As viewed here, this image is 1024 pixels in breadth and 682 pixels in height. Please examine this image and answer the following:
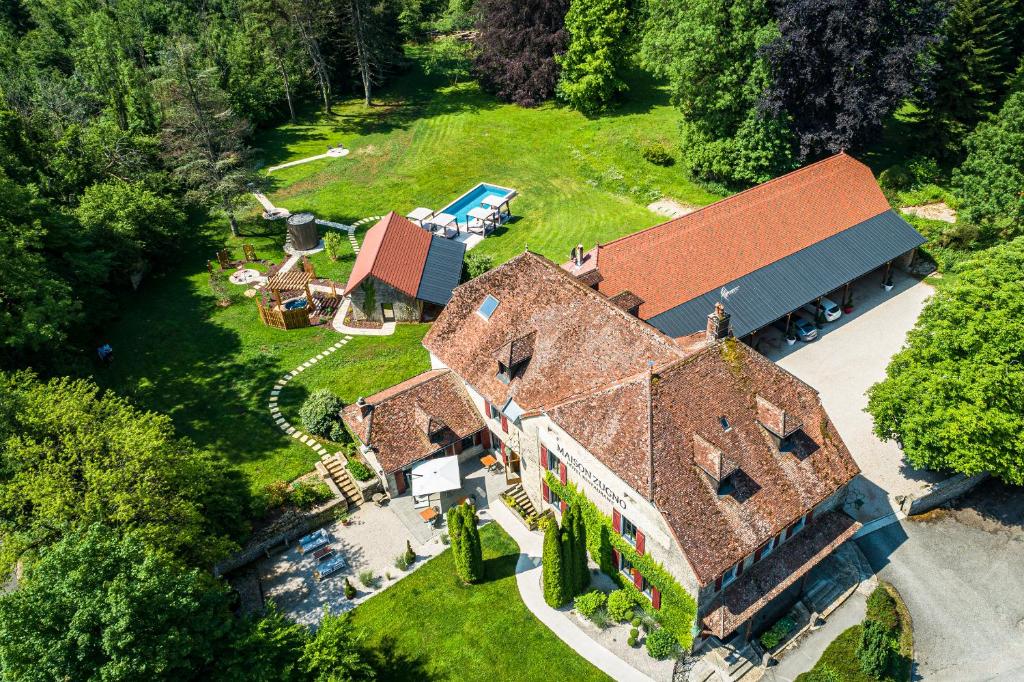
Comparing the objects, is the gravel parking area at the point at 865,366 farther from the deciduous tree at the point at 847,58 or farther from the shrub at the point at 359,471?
the shrub at the point at 359,471

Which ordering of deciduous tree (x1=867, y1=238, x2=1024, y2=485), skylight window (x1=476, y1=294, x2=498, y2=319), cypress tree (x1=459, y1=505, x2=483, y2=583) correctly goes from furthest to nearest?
1. skylight window (x1=476, y1=294, x2=498, y2=319)
2. deciduous tree (x1=867, y1=238, x2=1024, y2=485)
3. cypress tree (x1=459, y1=505, x2=483, y2=583)

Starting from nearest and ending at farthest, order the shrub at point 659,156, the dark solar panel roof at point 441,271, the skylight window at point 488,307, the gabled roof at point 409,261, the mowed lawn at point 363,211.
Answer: the skylight window at point 488,307 < the mowed lawn at point 363,211 < the gabled roof at point 409,261 < the dark solar panel roof at point 441,271 < the shrub at point 659,156

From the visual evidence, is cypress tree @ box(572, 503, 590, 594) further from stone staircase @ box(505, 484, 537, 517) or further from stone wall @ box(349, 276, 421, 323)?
stone wall @ box(349, 276, 421, 323)

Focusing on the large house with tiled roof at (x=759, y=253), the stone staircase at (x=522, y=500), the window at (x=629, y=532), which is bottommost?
the stone staircase at (x=522, y=500)

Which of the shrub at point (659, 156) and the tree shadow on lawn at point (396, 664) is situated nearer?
the tree shadow on lawn at point (396, 664)

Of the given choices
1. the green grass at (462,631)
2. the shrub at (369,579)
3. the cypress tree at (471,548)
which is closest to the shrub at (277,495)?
Result: the shrub at (369,579)

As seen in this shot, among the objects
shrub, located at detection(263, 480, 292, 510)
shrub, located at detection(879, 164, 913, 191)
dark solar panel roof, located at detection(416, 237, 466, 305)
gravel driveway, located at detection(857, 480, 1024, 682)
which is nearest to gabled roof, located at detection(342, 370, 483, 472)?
shrub, located at detection(263, 480, 292, 510)
